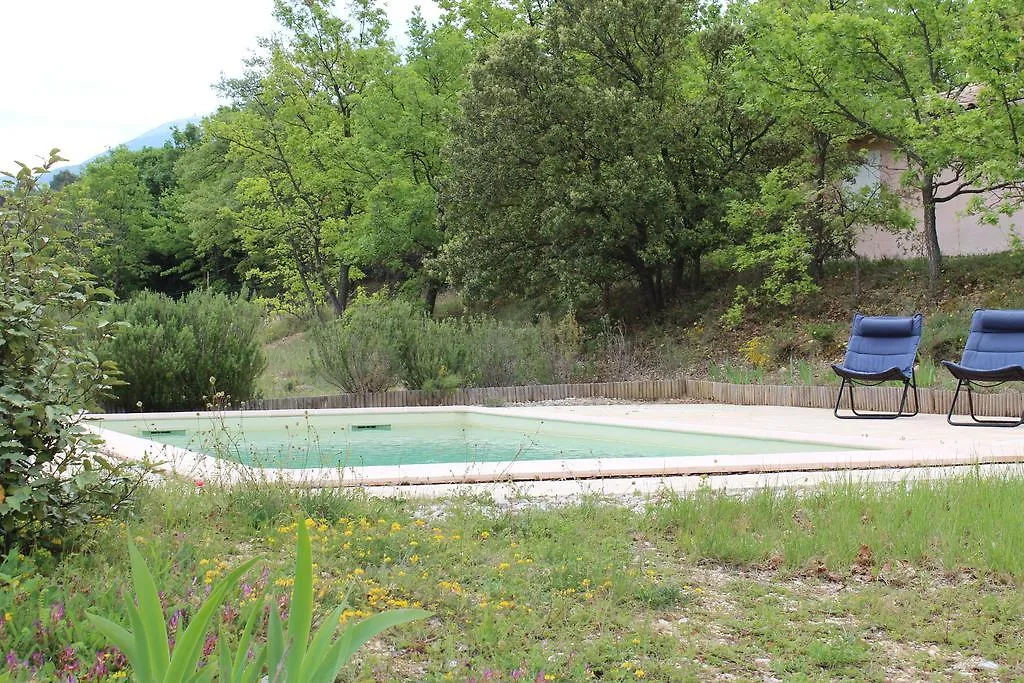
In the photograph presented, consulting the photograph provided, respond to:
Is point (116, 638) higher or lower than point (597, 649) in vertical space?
higher

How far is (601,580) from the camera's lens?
120 inches

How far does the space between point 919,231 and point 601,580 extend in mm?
15553

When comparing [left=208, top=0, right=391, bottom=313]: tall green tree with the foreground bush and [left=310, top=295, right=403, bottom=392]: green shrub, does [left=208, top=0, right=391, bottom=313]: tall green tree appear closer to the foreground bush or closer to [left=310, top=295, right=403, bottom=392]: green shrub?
[left=310, top=295, right=403, bottom=392]: green shrub

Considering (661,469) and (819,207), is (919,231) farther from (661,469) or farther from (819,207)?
(661,469)

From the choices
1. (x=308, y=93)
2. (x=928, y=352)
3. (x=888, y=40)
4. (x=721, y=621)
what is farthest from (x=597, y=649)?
(x=308, y=93)

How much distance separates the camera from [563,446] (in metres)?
7.61

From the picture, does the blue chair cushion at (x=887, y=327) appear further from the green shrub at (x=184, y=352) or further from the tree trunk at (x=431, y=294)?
the tree trunk at (x=431, y=294)

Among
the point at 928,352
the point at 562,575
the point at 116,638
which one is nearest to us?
the point at 116,638

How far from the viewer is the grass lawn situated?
251cm

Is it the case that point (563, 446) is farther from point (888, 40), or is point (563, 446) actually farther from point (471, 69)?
point (471, 69)

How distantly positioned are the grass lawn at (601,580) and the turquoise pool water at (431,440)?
2.18 m

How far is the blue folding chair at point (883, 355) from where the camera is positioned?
8336mm

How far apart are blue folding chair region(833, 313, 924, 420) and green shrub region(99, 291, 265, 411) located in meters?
6.42

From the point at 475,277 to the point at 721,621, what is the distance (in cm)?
1495
